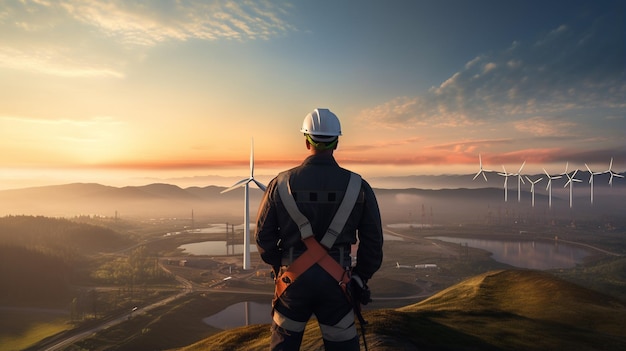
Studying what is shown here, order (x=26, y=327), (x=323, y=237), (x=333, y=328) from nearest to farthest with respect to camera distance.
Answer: (x=323, y=237)
(x=333, y=328)
(x=26, y=327)

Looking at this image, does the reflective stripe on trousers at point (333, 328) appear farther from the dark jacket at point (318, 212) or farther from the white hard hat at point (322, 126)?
→ the white hard hat at point (322, 126)

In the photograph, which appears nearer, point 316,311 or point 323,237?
point 323,237

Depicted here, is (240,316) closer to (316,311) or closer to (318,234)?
(316,311)

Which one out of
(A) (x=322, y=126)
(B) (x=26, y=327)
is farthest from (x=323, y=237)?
(B) (x=26, y=327)

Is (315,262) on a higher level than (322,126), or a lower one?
lower

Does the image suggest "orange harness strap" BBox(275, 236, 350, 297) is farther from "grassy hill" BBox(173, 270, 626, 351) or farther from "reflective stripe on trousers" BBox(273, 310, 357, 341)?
"grassy hill" BBox(173, 270, 626, 351)

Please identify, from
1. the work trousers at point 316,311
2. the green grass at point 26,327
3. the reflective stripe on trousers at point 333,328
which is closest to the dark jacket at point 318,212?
the work trousers at point 316,311

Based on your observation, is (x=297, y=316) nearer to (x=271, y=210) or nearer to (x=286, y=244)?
(x=286, y=244)
